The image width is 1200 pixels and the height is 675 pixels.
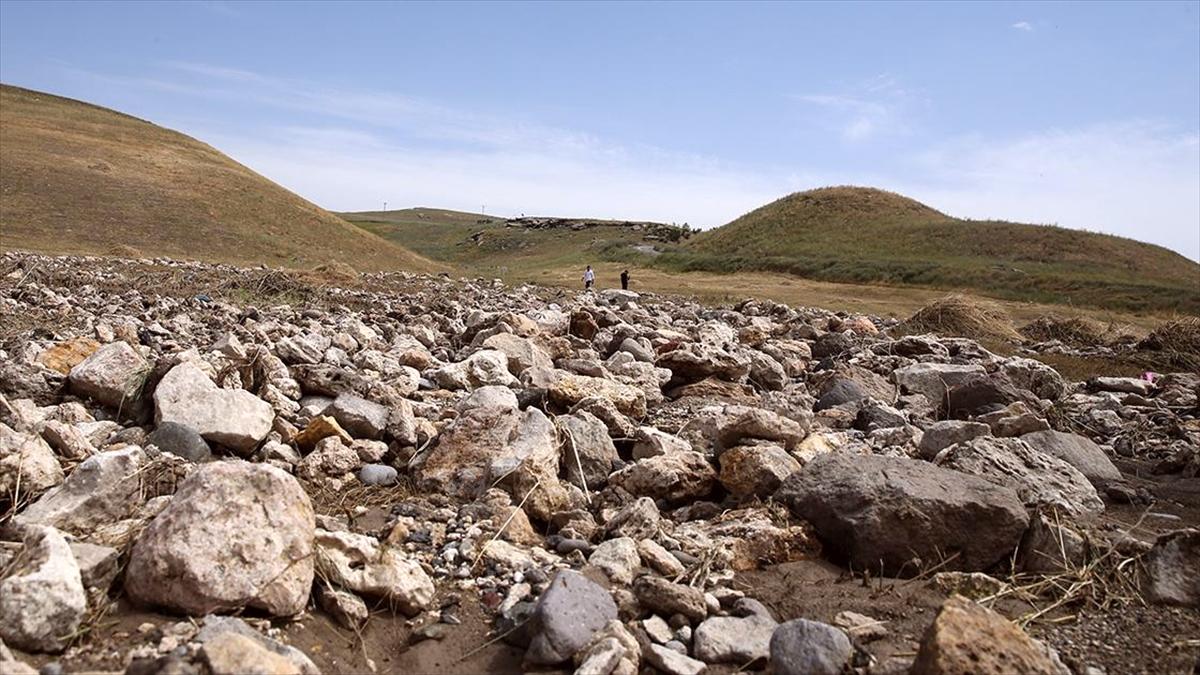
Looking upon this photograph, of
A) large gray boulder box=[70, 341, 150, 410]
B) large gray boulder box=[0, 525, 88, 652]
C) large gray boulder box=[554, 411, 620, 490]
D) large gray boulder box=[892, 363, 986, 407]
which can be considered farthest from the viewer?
large gray boulder box=[892, 363, 986, 407]

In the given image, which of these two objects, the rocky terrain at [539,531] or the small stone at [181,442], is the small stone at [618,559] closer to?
the rocky terrain at [539,531]

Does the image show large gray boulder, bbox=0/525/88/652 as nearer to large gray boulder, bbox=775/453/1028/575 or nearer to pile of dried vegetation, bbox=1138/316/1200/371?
large gray boulder, bbox=775/453/1028/575

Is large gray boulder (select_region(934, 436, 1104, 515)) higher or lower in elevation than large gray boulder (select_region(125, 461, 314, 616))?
higher

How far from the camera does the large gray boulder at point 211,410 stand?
351 centimetres

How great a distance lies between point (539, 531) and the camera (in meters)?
3.26

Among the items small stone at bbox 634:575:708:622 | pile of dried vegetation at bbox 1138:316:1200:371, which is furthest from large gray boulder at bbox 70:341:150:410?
pile of dried vegetation at bbox 1138:316:1200:371

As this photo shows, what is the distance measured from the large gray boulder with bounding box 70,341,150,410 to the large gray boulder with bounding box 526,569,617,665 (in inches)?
102

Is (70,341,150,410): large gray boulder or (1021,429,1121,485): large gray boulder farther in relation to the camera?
(1021,429,1121,485): large gray boulder

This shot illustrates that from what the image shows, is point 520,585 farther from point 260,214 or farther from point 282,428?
point 260,214

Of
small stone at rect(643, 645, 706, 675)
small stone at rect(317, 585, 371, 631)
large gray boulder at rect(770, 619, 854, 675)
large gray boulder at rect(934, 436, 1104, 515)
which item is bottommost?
small stone at rect(317, 585, 371, 631)

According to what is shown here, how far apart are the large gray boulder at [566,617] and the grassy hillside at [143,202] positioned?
23300mm

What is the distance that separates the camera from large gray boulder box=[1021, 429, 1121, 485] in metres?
4.17

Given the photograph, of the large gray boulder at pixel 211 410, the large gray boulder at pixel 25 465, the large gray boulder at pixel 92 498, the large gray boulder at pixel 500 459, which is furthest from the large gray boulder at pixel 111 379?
the large gray boulder at pixel 500 459

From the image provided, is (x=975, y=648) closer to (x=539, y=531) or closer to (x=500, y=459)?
(x=539, y=531)
